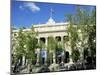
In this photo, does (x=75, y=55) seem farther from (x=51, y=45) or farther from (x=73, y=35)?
(x=51, y=45)

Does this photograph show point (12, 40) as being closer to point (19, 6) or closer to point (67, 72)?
point (19, 6)

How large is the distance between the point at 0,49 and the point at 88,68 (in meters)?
1.51

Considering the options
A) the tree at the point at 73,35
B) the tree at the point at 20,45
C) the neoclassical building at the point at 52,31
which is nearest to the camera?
the tree at the point at 20,45

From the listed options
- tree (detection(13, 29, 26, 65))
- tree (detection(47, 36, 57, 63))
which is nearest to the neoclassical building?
tree (detection(47, 36, 57, 63))

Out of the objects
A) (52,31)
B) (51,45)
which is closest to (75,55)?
(51,45)

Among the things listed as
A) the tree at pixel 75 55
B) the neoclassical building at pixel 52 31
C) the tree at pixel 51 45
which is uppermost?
the neoclassical building at pixel 52 31

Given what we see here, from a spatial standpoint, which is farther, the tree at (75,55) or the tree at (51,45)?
the tree at (75,55)

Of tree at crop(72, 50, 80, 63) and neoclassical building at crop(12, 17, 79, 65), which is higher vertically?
neoclassical building at crop(12, 17, 79, 65)

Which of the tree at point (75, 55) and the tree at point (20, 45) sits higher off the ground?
the tree at point (20, 45)

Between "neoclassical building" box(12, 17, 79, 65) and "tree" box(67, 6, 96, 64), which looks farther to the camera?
"tree" box(67, 6, 96, 64)

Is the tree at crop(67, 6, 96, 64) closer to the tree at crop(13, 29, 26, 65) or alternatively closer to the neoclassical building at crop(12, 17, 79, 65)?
the neoclassical building at crop(12, 17, 79, 65)

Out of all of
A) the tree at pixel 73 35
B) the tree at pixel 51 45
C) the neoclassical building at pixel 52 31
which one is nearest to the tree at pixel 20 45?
the neoclassical building at pixel 52 31

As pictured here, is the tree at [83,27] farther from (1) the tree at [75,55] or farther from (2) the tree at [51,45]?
(2) the tree at [51,45]

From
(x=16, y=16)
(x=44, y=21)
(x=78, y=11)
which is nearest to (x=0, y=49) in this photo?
(x=16, y=16)
